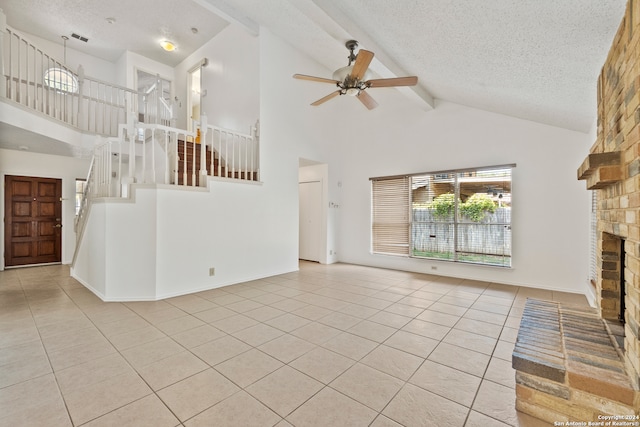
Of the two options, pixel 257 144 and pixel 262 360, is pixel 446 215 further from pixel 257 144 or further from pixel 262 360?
pixel 262 360

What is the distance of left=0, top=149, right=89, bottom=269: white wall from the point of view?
6008 millimetres

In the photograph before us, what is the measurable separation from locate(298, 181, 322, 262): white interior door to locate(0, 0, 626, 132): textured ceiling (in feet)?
9.10

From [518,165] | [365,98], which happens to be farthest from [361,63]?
[518,165]

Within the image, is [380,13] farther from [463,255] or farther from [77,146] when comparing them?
[77,146]

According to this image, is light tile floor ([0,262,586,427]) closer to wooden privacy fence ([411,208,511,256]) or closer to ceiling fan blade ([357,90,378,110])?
wooden privacy fence ([411,208,511,256])

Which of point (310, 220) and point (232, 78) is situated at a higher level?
point (232, 78)

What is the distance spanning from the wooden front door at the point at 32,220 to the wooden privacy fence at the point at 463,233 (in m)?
8.36

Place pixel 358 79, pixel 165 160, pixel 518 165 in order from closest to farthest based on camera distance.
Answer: pixel 358 79, pixel 165 160, pixel 518 165

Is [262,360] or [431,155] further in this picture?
[431,155]

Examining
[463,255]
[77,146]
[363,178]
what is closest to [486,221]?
[463,255]

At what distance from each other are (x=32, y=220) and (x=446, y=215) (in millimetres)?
9131

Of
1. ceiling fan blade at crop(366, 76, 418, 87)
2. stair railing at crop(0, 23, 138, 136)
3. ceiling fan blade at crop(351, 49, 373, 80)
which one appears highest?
stair railing at crop(0, 23, 138, 136)

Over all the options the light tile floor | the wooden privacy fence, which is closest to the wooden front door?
the light tile floor

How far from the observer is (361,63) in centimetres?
307
